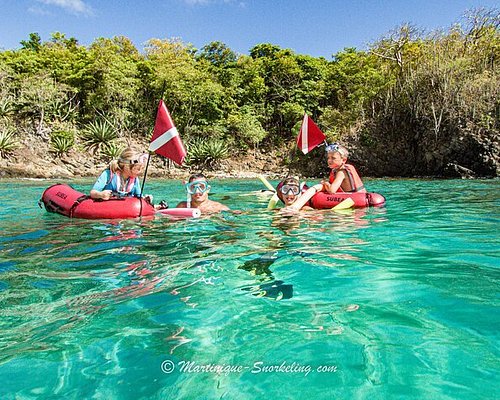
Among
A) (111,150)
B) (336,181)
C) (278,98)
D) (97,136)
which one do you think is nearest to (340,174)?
(336,181)

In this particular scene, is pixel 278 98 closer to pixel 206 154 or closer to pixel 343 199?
pixel 206 154

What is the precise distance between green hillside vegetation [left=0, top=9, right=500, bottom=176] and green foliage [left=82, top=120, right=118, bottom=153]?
0.25ft

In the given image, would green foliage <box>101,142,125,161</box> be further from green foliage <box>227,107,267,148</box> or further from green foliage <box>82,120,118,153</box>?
green foliage <box>227,107,267,148</box>

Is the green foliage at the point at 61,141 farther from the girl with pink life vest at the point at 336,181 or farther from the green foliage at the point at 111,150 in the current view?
the girl with pink life vest at the point at 336,181

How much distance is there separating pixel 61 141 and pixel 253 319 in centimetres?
2227

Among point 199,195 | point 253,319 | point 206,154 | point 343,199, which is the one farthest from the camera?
point 206,154

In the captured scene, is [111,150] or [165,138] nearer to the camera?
[165,138]

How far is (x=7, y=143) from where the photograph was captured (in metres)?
19.2

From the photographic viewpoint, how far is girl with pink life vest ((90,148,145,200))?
Answer: 223 inches

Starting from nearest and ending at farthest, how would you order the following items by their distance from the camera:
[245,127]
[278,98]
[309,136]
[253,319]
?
[253,319]
[309,136]
[245,127]
[278,98]

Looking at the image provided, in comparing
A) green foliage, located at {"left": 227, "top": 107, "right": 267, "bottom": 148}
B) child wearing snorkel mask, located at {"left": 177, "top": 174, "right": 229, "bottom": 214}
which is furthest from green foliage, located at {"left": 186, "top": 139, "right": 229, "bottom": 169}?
child wearing snorkel mask, located at {"left": 177, "top": 174, "right": 229, "bottom": 214}

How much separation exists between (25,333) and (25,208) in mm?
6362

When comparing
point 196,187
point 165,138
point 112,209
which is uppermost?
point 165,138

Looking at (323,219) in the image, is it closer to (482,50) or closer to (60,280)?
(60,280)
